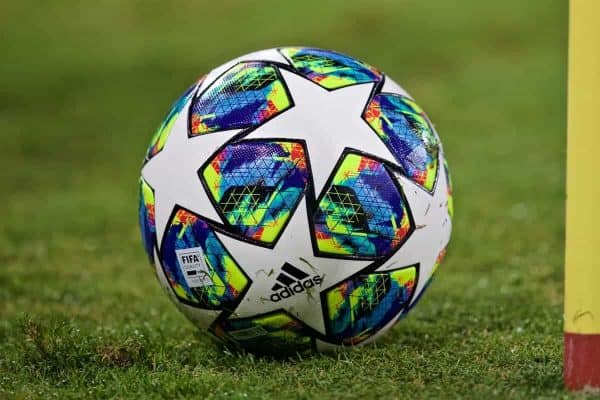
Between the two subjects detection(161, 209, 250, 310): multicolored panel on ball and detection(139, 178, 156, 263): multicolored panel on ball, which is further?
detection(139, 178, 156, 263): multicolored panel on ball

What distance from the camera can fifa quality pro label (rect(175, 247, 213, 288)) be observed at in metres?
5.14

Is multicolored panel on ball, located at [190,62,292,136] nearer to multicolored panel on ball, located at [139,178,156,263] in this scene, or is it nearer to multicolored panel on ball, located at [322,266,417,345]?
multicolored panel on ball, located at [139,178,156,263]

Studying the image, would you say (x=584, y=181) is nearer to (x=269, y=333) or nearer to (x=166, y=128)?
(x=269, y=333)

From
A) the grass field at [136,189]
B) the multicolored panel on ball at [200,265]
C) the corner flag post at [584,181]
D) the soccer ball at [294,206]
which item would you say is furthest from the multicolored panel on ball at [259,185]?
the corner flag post at [584,181]

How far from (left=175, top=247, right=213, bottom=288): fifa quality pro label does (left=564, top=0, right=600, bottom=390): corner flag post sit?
1.74 m

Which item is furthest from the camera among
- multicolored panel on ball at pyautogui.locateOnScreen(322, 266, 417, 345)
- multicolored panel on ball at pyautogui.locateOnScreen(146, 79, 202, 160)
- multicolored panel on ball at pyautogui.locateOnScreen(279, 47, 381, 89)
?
multicolored panel on ball at pyautogui.locateOnScreen(146, 79, 202, 160)

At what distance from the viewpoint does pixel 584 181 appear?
4.27 meters

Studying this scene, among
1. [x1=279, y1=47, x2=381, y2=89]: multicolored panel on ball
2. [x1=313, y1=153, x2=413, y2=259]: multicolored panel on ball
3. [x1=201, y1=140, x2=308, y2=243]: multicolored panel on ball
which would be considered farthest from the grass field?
[x1=279, y1=47, x2=381, y2=89]: multicolored panel on ball

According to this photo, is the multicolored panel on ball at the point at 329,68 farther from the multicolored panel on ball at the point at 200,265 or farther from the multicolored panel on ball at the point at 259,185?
the multicolored panel on ball at the point at 200,265

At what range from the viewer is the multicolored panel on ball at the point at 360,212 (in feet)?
16.4

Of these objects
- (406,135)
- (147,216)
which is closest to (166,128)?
(147,216)

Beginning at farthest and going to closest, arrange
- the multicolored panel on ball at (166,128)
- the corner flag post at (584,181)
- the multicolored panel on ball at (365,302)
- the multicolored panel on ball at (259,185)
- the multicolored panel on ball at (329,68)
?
the multicolored panel on ball at (166,128), the multicolored panel on ball at (329,68), the multicolored panel on ball at (365,302), the multicolored panel on ball at (259,185), the corner flag post at (584,181)

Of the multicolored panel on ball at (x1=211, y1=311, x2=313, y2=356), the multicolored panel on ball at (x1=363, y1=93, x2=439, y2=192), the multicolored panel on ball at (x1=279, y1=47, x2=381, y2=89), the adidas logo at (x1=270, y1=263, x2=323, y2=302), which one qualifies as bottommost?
the multicolored panel on ball at (x1=211, y1=311, x2=313, y2=356)

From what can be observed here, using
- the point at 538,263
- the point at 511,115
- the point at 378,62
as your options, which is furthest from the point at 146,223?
the point at 378,62
